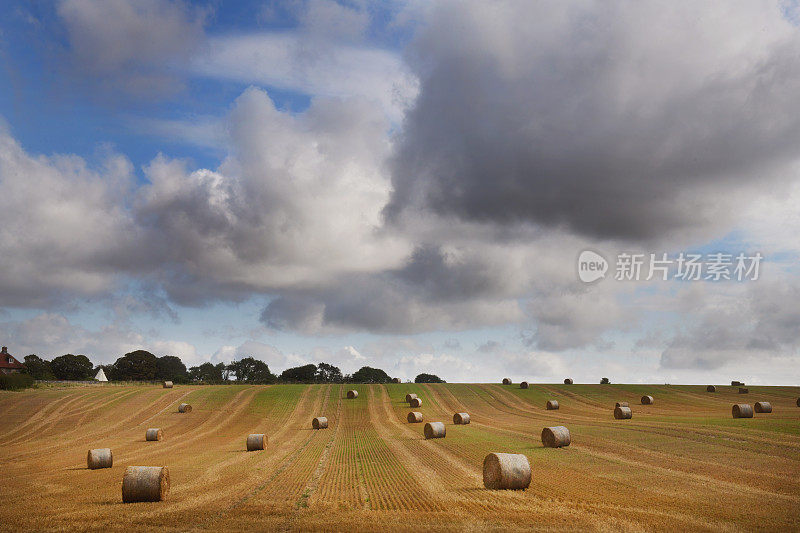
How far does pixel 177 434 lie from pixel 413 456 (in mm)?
28473

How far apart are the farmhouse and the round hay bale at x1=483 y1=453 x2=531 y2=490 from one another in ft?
458

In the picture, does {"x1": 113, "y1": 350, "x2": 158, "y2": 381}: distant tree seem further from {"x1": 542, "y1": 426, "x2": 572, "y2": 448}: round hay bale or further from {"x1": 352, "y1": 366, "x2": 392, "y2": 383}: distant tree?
{"x1": 542, "y1": 426, "x2": 572, "y2": 448}: round hay bale

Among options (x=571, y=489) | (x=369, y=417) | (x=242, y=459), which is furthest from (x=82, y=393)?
(x=571, y=489)

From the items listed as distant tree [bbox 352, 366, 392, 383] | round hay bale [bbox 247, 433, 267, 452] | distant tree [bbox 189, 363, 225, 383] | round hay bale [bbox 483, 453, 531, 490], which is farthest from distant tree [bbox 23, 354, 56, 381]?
round hay bale [bbox 483, 453, 531, 490]

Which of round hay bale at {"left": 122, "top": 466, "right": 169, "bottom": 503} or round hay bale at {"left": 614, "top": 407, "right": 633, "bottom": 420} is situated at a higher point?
round hay bale at {"left": 614, "top": 407, "right": 633, "bottom": 420}

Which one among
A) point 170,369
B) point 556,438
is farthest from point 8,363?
point 556,438

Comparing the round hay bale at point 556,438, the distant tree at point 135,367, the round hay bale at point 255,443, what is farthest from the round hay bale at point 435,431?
the distant tree at point 135,367

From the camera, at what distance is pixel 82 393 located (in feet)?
233

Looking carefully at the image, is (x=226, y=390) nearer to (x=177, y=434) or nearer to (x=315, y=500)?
(x=177, y=434)

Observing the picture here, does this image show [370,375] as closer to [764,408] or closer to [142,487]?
[764,408]

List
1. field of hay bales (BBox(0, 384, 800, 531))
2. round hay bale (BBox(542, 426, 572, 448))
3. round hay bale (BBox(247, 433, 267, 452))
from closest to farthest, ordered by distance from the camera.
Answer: field of hay bales (BBox(0, 384, 800, 531)), round hay bale (BBox(542, 426, 572, 448)), round hay bale (BBox(247, 433, 267, 452))

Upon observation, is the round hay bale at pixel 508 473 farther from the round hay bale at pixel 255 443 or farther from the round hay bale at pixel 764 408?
the round hay bale at pixel 764 408

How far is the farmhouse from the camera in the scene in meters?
127

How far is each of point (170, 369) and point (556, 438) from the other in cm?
16492
